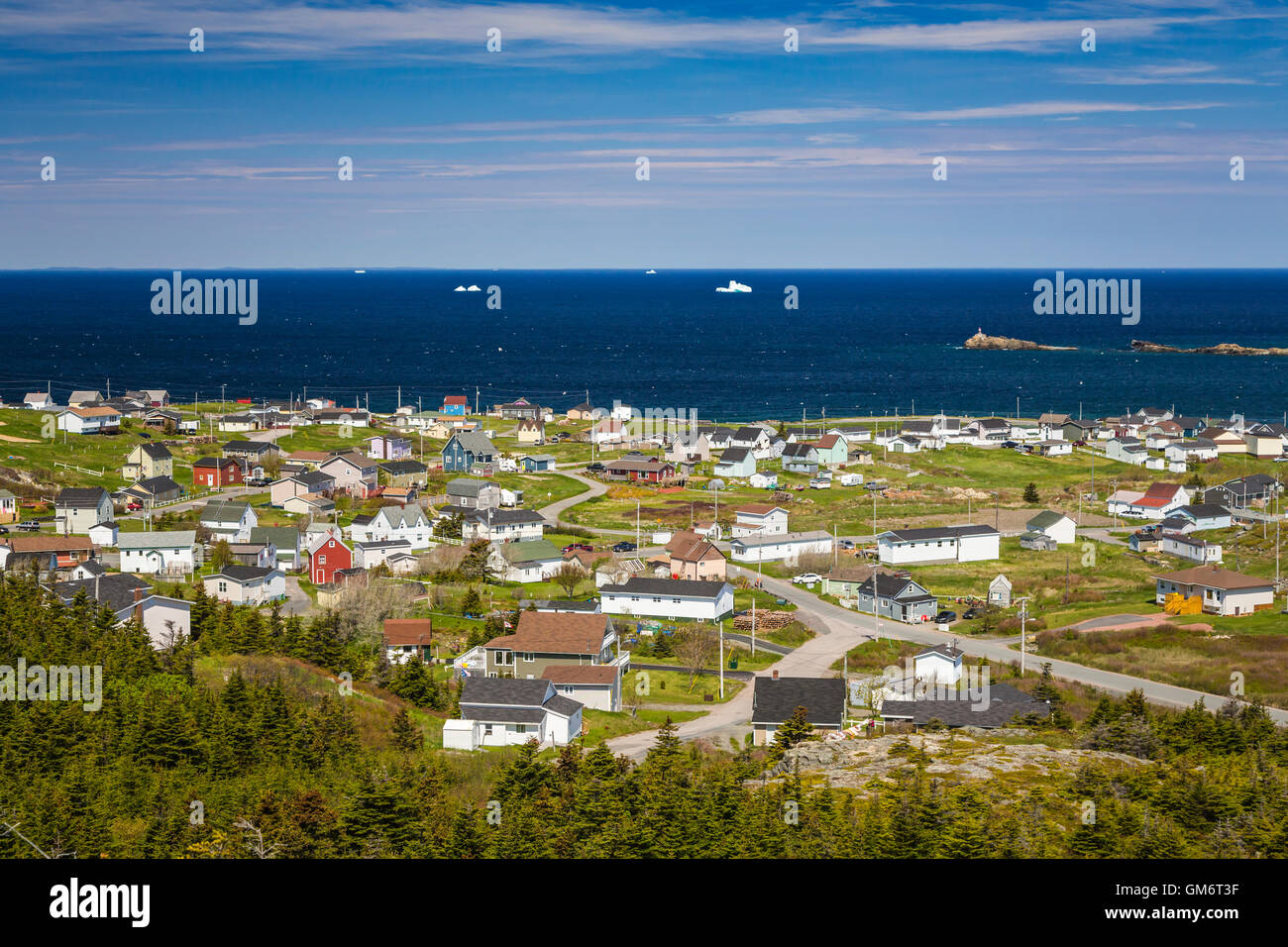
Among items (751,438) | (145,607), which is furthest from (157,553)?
(751,438)

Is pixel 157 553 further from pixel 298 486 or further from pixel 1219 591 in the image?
pixel 1219 591

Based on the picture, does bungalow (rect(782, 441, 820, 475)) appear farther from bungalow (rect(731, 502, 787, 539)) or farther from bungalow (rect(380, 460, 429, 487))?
bungalow (rect(380, 460, 429, 487))

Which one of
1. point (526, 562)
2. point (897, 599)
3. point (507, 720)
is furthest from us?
point (526, 562)

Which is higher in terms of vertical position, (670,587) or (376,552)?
(376,552)

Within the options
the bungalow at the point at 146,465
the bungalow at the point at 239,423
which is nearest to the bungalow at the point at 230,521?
the bungalow at the point at 146,465

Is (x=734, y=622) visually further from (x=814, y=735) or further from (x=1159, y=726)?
(x=1159, y=726)

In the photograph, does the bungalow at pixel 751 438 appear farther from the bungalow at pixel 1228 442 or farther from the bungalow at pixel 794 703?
the bungalow at pixel 794 703
